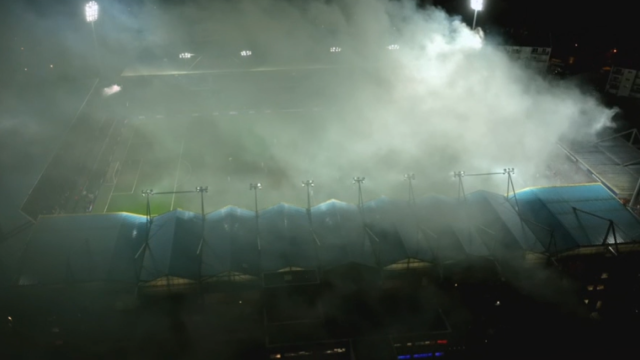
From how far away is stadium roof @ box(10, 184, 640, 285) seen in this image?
999cm

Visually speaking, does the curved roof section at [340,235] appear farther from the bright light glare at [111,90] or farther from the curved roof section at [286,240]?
the bright light glare at [111,90]

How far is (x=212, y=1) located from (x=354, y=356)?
1899 centimetres

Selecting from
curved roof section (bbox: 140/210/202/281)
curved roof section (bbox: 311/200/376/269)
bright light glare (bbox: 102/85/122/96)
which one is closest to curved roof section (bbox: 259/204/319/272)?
curved roof section (bbox: 311/200/376/269)

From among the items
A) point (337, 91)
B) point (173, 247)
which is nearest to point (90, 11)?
point (337, 91)

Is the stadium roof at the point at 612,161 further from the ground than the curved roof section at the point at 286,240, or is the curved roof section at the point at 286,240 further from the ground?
the stadium roof at the point at 612,161

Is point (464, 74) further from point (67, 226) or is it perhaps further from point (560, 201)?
point (67, 226)

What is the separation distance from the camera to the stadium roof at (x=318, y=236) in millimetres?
9992

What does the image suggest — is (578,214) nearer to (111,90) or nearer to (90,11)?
(111,90)

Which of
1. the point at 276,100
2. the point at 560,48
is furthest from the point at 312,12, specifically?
the point at 560,48

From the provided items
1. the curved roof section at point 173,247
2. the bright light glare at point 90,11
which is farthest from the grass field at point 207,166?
the bright light glare at point 90,11

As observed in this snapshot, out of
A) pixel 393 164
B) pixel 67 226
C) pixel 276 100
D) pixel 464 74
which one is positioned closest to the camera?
pixel 67 226

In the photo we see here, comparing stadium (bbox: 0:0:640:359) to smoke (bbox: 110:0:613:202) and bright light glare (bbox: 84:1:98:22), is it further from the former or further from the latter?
bright light glare (bbox: 84:1:98:22)

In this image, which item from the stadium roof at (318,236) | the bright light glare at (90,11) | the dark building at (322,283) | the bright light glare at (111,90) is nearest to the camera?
the dark building at (322,283)

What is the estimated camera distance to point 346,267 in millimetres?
10055
